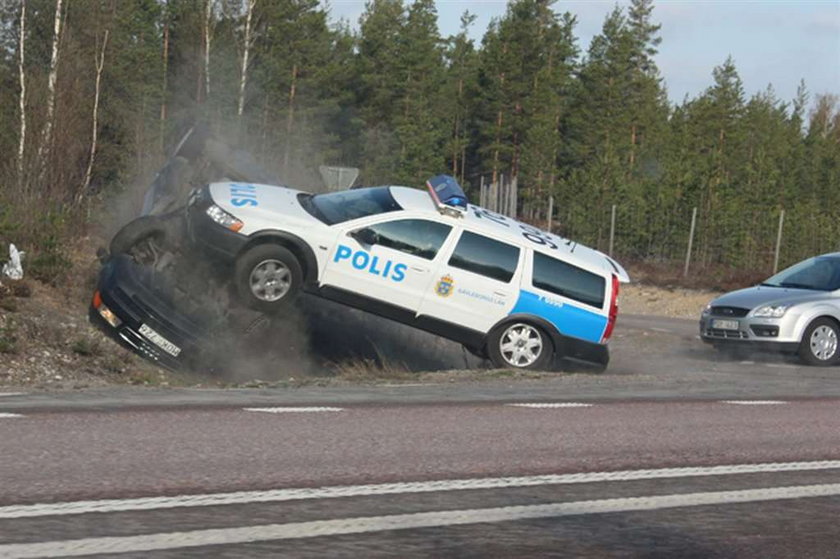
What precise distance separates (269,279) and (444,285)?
5.85 ft

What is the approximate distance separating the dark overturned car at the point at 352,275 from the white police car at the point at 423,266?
0.01 m

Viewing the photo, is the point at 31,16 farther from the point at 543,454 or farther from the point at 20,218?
the point at 543,454

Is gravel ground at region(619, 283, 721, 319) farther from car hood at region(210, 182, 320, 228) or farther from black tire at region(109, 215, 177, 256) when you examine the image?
black tire at region(109, 215, 177, 256)

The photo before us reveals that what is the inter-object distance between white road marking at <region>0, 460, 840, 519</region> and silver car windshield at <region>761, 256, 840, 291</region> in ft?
36.0

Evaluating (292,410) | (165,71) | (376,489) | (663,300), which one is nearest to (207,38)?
(165,71)

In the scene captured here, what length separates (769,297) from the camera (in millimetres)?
18141

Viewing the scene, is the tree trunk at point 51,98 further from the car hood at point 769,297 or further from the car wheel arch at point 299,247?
the car wheel arch at point 299,247

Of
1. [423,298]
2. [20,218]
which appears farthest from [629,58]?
[423,298]

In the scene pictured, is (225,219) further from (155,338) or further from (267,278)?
(155,338)

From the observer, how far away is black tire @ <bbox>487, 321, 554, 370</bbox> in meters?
13.8

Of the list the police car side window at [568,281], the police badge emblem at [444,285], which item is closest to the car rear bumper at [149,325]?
the police badge emblem at [444,285]

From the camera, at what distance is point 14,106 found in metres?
40.5

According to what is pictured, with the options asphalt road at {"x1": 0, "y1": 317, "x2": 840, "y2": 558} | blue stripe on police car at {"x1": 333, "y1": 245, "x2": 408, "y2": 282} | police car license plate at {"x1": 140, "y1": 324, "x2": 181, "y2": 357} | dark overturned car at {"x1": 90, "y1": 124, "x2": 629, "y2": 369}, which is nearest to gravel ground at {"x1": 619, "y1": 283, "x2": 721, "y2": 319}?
dark overturned car at {"x1": 90, "y1": 124, "x2": 629, "y2": 369}

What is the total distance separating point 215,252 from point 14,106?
29.6 m
